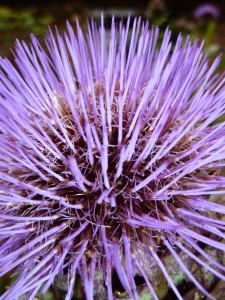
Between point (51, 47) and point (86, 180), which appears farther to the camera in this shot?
point (51, 47)

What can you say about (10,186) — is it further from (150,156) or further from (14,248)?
(150,156)

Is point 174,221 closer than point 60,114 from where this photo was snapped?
Yes

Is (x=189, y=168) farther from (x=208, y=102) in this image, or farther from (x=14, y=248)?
(x=14, y=248)

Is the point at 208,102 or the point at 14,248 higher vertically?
the point at 208,102

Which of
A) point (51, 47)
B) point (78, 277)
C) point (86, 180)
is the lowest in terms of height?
point (78, 277)

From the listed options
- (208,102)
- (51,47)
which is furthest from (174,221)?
(51,47)

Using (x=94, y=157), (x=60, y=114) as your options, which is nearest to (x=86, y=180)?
(x=94, y=157)
